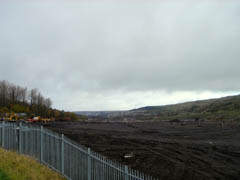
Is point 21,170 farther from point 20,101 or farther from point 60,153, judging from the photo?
point 20,101

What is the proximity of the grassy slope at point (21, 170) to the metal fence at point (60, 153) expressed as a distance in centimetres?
64

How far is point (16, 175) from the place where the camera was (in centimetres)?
631

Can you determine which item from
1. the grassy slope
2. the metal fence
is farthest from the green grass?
the metal fence

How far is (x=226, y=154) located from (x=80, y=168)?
52.4 feet

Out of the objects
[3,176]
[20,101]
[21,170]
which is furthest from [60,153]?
[20,101]

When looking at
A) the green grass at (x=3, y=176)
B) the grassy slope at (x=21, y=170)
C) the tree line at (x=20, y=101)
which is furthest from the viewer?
the tree line at (x=20, y=101)

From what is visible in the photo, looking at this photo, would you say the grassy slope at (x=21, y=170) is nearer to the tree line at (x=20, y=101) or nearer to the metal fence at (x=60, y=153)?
the metal fence at (x=60, y=153)

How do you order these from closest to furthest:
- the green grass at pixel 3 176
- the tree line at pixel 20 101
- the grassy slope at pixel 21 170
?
the green grass at pixel 3 176
the grassy slope at pixel 21 170
the tree line at pixel 20 101

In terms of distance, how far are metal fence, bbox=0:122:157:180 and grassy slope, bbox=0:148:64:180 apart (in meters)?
0.64

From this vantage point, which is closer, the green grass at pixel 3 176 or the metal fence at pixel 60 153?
the green grass at pixel 3 176

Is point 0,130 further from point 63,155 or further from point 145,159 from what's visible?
point 145,159

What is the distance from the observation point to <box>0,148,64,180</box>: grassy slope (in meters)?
6.29

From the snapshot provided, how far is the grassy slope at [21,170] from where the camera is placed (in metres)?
6.29


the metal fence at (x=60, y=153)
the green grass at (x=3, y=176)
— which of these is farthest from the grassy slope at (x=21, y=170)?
the metal fence at (x=60, y=153)
